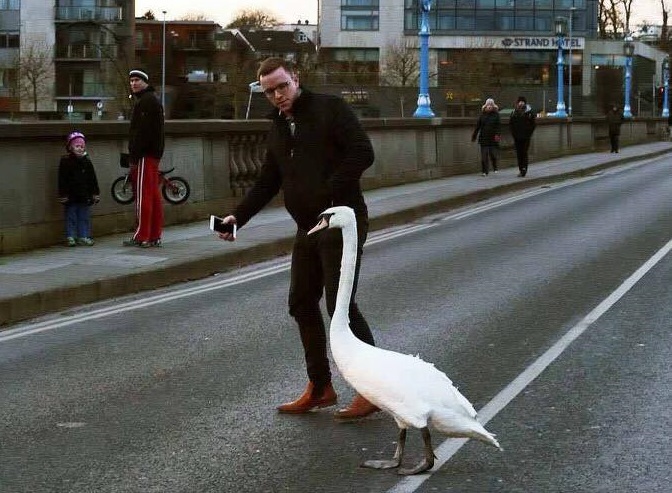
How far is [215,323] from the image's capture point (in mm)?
11258

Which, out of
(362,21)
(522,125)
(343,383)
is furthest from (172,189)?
(362,21)

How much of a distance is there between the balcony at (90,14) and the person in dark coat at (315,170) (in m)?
94.4

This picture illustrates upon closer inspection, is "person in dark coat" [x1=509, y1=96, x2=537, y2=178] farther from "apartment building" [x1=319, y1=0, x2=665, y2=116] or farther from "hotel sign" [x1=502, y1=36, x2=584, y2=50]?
"hotel sign" [x1=502, y1=36, x2=584, y2=50]

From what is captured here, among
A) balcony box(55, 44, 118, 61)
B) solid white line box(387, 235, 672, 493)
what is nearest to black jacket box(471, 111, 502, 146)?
solid white line box(387, 235, 672, 493)

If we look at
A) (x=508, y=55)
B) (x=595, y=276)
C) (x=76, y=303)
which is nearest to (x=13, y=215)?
(x=76, y=303)

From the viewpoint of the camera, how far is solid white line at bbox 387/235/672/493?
6.25 metres

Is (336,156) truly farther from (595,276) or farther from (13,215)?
(13,215)

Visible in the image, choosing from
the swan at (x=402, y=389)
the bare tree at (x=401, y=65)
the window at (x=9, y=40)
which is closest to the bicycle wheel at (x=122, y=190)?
the swan at (x=402, y=389)

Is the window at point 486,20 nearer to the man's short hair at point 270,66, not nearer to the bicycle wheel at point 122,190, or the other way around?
the bicycle wheel at point 122,190

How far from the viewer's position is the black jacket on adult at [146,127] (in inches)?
605

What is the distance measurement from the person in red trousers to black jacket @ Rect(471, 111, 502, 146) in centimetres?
1656

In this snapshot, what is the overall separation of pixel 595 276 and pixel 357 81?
301ft

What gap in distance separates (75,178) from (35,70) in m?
74.0

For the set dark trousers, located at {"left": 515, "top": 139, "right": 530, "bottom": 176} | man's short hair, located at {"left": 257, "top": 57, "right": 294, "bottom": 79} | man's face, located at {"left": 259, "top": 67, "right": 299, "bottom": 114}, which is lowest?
dark trousers, located at {"left": 515, "top": 139, "right": 530, "bottom": 176}
